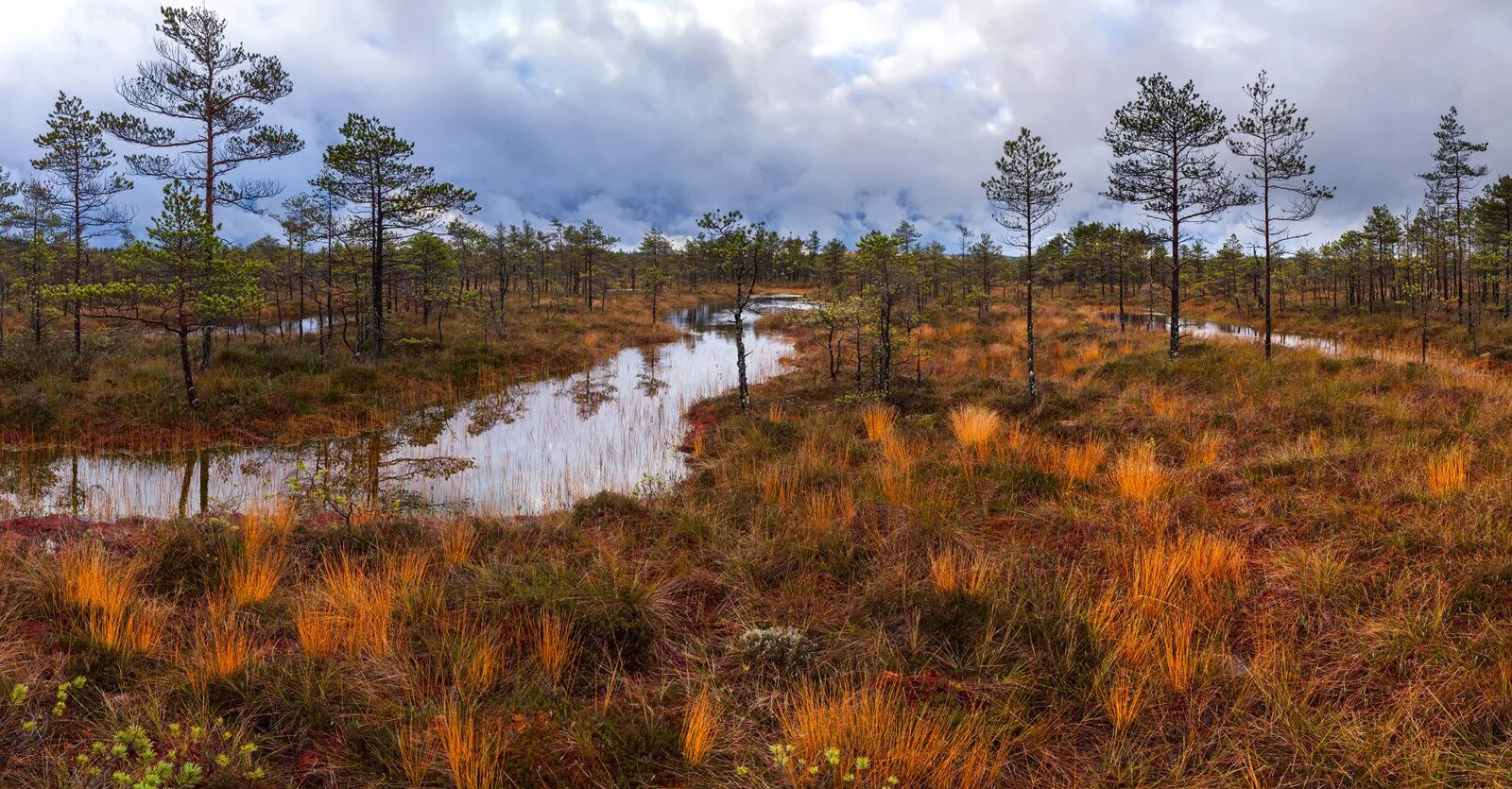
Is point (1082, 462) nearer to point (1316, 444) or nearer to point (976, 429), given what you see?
point (976, 429)

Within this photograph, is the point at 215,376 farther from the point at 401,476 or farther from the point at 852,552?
the point at 852,552

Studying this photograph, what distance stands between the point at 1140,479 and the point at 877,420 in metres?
5.59

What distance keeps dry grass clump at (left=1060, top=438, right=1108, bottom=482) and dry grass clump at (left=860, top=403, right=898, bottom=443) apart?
3.22 meters

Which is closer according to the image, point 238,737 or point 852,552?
point 238,737

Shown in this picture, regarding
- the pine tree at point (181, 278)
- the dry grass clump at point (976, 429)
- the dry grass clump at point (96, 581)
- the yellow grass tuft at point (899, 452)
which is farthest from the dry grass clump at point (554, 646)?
the pine tree at point (181, 278)

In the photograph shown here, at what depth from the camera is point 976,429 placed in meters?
10.3

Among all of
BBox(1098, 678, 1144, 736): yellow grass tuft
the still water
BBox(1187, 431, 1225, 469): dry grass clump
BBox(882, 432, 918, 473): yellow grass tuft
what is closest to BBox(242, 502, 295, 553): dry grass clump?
BBox(1098, 678, 1144, 736): yellow grass tuft

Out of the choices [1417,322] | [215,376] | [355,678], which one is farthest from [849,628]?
[1417,322]

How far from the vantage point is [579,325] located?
34906mm

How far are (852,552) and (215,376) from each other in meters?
18.0

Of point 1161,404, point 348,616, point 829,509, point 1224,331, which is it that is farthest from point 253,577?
point 1224,331

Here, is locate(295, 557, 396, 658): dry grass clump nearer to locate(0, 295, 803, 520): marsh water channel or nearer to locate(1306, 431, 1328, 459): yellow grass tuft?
locate(0, 295, 803, 520): marsh water channel

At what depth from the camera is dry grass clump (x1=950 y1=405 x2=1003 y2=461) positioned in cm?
952

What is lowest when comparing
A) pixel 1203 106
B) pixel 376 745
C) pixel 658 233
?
pixel 376 745
